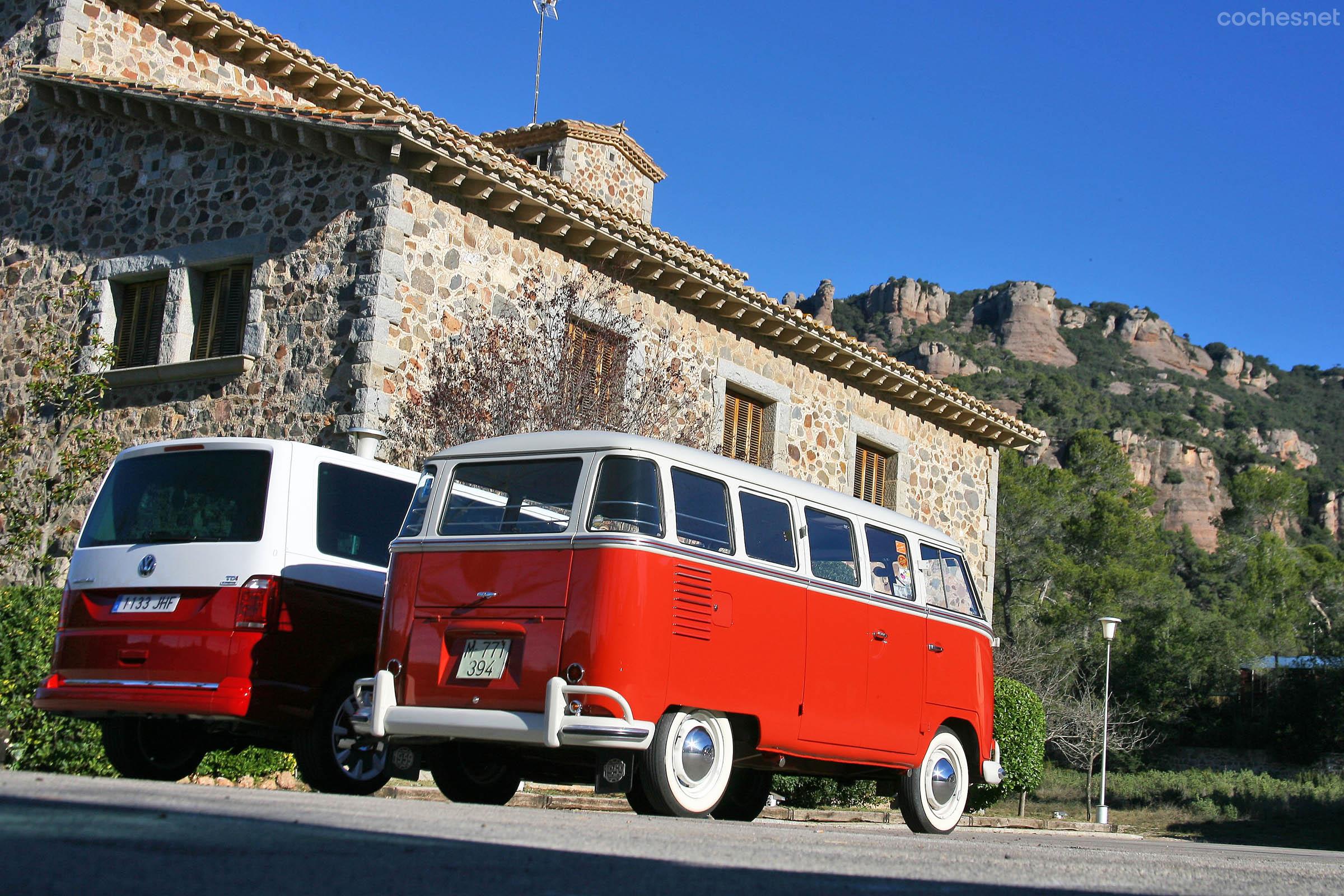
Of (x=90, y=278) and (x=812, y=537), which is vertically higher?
(x=90, y=278)

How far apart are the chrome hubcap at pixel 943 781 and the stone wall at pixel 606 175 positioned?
465 inches

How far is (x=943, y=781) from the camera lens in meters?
8.62

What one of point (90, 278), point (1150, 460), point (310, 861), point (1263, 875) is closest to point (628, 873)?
point (310, 861)

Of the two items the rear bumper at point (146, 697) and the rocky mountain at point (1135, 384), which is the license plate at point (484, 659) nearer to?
the rear bumper at point (146, 697)

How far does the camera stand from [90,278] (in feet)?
47.7

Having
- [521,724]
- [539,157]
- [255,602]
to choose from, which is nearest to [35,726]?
[255,602]

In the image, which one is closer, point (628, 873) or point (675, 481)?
point (628, 873)

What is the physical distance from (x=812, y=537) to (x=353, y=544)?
112 inches

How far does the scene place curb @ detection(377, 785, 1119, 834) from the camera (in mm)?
10078

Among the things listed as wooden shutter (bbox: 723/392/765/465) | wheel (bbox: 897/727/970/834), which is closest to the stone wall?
wooden shutter (bbox: 723/392/765/465)

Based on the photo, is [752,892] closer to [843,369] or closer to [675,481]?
[675,481]

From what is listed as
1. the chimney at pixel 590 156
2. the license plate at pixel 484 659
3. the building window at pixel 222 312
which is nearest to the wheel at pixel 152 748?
the license plate at pixel 484 659

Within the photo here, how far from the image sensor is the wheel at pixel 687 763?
6.67 m

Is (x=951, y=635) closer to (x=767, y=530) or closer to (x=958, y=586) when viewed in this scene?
(x=958, y=586)
